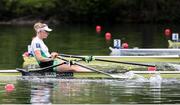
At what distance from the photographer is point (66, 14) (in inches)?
2616

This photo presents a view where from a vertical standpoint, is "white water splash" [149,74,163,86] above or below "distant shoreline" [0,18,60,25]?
below

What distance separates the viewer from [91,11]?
66.7 meters

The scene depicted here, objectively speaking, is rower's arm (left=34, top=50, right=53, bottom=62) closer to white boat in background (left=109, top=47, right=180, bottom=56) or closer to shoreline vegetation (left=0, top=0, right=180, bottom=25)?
white boat in background (left=109, top=47, right=180, bottom=56)

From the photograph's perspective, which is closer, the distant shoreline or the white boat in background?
the white boat in background

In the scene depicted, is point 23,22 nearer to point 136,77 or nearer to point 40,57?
point 40,57

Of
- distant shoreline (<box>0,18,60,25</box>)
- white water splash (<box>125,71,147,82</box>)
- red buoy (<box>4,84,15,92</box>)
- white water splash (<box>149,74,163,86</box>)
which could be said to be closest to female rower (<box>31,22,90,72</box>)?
white water splash (<box>125,71,147,82</box>)

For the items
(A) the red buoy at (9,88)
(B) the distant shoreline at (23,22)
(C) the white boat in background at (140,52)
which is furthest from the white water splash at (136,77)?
(B) the distant shoreline at (23,22)

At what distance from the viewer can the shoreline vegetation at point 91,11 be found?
65938 mm

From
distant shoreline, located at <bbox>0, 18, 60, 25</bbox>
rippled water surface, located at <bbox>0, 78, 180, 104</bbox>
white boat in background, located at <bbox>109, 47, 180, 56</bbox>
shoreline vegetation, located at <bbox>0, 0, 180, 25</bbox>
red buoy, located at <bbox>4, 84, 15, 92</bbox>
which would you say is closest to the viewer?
rippled water surface, located at <bbox>0, 78, 180, 104</bbox>

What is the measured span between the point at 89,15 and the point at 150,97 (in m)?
50.7

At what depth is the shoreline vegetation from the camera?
6594 centimetres

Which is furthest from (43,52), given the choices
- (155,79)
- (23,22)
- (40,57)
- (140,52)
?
(23,22)

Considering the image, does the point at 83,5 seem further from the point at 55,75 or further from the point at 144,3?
the point at 55,75

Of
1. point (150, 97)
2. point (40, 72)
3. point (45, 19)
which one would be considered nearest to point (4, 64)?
point (40, 72)
